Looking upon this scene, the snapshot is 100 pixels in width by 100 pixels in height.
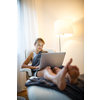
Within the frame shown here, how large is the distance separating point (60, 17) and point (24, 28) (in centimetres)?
45

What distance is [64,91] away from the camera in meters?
0.32

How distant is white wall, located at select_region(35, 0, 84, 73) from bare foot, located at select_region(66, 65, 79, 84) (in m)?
0.47

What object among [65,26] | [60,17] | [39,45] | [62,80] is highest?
[60,17]

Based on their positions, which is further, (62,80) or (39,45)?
(39,45)

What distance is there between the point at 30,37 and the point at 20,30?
0.15 metres

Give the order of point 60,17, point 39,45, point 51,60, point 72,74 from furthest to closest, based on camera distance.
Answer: point 60,17 < point 39,45 < point 51,60 < point 72,74

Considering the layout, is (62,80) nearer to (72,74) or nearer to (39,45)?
(72,74)

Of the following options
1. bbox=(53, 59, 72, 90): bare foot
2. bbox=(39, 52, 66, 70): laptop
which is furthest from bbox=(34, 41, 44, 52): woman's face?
bbox=(53, 59, 72, 90): bare foot

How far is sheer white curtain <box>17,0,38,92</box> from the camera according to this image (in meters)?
0.95

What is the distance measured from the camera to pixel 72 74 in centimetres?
33

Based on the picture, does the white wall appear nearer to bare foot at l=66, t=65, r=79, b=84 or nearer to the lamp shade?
the lamp shade

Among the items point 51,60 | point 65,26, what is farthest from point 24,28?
point 51,60
